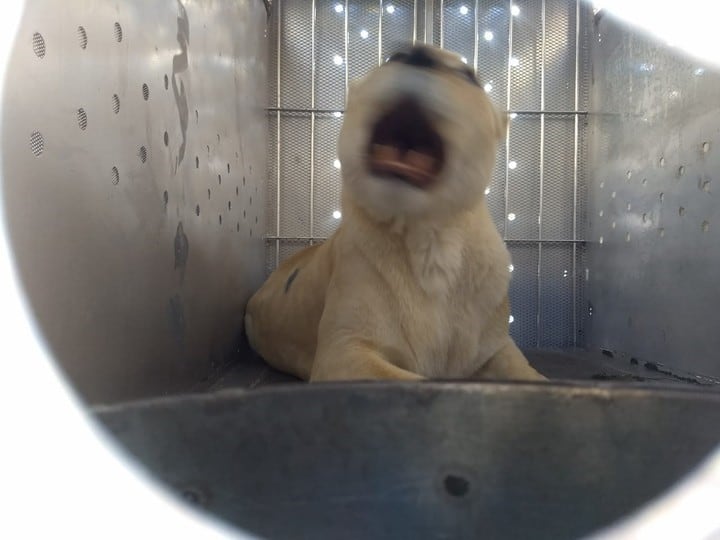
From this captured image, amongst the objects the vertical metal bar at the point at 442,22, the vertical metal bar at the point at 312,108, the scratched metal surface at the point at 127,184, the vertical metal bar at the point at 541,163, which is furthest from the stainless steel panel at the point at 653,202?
the scratched metal surface at the point at 127,184

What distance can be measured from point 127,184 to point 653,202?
1404 millimetres

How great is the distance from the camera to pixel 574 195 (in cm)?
248

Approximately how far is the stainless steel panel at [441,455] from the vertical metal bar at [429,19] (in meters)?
1.91

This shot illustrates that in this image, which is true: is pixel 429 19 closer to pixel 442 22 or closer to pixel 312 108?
pixel 442 22

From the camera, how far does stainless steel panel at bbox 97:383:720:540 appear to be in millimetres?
791

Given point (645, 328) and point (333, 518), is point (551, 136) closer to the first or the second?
point (645, 328)

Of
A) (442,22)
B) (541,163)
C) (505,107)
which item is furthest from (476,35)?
(541,163)

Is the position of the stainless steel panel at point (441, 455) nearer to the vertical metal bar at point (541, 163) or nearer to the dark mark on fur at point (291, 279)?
the dark mark on fur at point (291, 279)

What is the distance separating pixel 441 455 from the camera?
0.81 meters

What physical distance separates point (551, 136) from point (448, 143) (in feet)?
4.41

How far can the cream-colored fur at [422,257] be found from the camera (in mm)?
1289

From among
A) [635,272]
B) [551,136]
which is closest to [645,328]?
[635,272]

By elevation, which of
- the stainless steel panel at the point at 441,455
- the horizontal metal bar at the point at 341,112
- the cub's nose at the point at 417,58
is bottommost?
the stainless steel panel at the point at 441,455

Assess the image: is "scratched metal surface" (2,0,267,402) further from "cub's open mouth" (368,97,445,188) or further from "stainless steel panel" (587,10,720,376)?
"stainless steel panel" (587,10,720,376)
